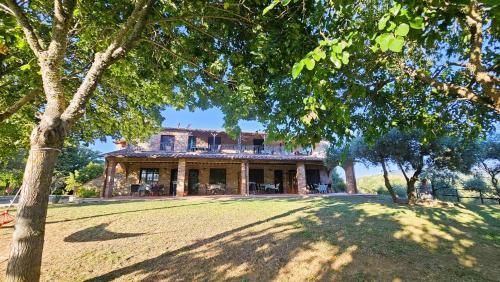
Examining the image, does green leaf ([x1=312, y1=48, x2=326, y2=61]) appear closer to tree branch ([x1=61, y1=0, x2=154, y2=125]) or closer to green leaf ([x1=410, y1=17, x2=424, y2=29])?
green leaf ([x1=410, y1=17, x2=424, y2=29])

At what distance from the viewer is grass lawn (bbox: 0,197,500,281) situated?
3744mm

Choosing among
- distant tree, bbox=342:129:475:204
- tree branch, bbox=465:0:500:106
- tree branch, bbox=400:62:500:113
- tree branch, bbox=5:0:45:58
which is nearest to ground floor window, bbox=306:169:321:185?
distant tree, bbox=342:129:475:204

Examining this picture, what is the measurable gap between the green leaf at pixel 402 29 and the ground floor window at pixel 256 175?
823 inches

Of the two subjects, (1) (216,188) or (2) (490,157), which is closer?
(2) (490,157)

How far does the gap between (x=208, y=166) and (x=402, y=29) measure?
805 inches

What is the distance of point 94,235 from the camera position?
6.09 m

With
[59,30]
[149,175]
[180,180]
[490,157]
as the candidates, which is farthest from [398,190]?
[59,30]

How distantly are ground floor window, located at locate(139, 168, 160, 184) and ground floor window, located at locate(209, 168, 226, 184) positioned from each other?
4.70 metres

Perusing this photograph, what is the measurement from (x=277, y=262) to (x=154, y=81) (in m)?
5.53

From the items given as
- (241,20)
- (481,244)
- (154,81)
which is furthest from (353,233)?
(154,81)

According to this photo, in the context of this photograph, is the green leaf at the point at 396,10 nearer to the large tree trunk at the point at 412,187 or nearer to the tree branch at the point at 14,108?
the tree branch at the point at 14,108

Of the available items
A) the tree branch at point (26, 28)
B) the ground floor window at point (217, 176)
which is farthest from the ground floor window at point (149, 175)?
the tree branch at point (26, 28)

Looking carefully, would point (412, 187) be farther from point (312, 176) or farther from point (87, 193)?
point (87, 193)

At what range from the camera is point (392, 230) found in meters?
6.03
